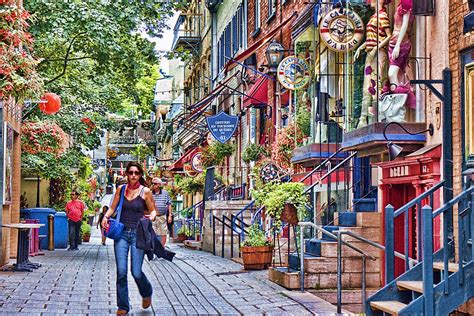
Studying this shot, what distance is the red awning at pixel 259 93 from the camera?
2711 centimetres

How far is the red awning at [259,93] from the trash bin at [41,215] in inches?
273

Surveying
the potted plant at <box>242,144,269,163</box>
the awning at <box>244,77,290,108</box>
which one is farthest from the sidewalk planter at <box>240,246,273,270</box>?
the awning at <box>244,77,290,108</box>

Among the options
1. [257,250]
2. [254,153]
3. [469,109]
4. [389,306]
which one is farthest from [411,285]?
[254,153]

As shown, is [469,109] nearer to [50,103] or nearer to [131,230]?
[131,230]

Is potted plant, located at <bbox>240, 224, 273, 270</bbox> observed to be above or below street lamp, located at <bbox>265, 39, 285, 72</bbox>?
below

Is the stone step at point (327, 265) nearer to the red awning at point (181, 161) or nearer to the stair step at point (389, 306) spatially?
the stair step at point (389, 306)

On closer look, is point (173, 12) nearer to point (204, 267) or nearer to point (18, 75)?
point (204, 267)

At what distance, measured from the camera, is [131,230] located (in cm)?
1209

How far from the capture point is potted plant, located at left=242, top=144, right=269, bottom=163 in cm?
2650

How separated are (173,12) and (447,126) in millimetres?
13845

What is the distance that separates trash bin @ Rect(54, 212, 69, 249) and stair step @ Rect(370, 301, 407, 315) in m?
21.6

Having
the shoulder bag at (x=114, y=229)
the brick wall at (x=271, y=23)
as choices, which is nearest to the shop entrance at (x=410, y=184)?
the shoulder bag at (x=114, y=229)

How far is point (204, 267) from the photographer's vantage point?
20.0 m

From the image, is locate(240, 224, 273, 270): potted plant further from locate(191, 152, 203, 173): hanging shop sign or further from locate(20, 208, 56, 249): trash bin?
locate(191, 152, 203, 173): hanging shop sign
